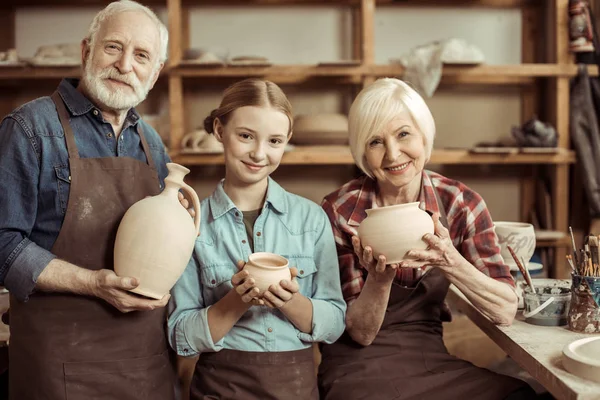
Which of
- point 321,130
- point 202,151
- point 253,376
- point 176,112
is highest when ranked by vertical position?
point 176,112

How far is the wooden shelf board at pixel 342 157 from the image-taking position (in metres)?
3.85

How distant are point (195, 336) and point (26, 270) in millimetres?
466

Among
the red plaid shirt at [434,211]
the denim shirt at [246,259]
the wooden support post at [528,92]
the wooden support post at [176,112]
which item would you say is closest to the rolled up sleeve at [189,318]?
the denim shirt at [246,259]

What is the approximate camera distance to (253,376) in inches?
66.4

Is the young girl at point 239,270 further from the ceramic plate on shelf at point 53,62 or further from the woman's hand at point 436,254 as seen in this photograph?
the ceramic plate on shelf at point 53,62

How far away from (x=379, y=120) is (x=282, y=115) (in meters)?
0.33

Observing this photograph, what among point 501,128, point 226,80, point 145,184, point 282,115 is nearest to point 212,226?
point 145,184

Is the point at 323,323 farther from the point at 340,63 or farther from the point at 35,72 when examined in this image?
the point at 35,72

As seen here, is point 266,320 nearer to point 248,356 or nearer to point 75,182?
point 248,356

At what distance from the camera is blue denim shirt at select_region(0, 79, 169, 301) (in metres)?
1.58

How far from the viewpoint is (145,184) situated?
1794 mm

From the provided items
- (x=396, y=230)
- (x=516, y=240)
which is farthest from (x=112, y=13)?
(x=516, y=240)

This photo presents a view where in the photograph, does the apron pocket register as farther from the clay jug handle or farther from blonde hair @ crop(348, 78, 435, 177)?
blonde hair @ crop(348, 78, 435, 177)

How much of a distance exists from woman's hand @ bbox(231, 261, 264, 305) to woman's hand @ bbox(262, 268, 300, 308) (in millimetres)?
25
